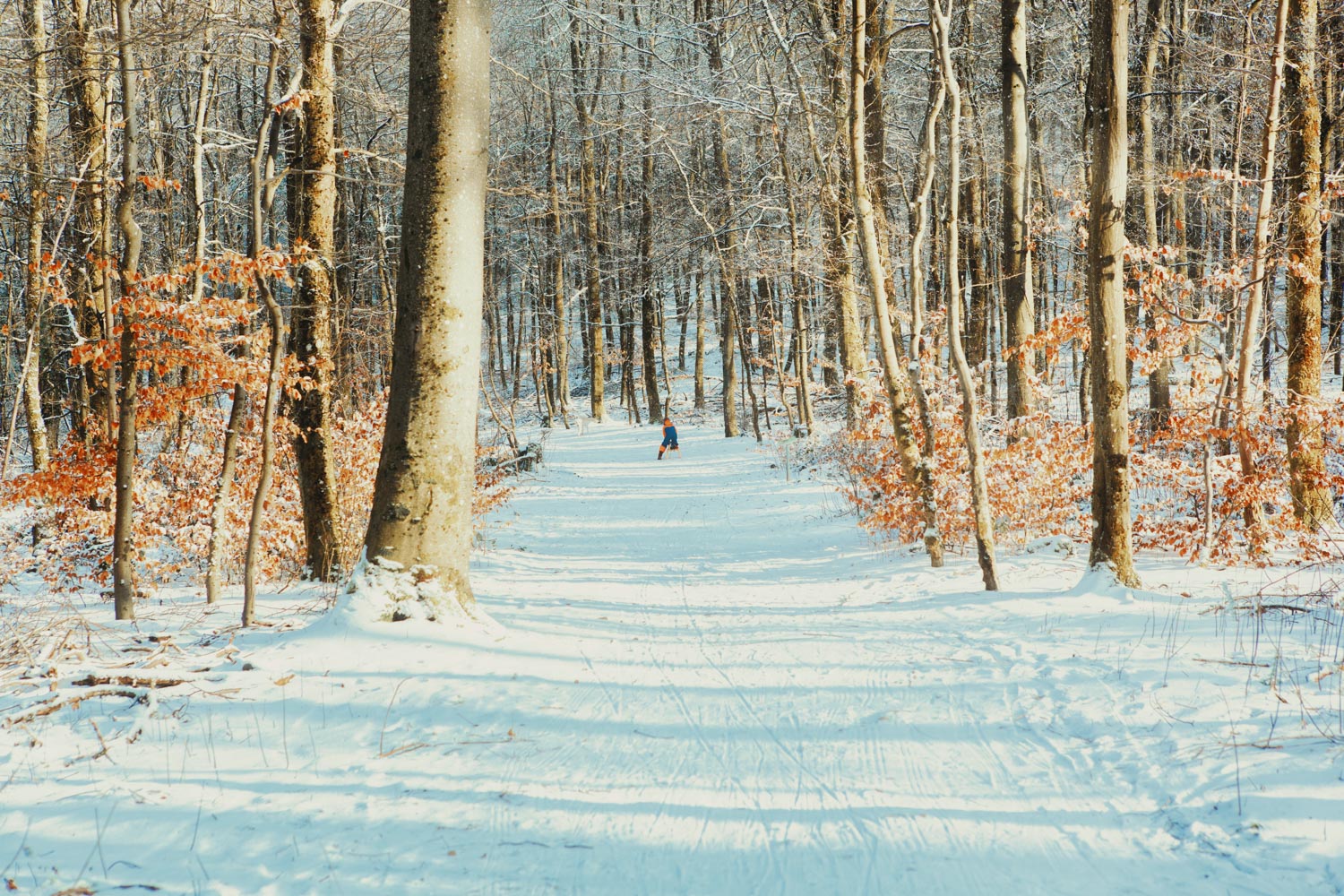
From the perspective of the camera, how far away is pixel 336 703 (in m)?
4.12

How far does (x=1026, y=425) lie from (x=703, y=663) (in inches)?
248

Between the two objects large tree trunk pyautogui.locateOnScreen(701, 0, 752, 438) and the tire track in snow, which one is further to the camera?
large tree trunk pyautogui.locateOnScreen(701, 0, 752, 438)

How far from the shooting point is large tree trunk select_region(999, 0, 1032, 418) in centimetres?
959

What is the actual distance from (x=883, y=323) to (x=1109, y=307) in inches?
97.5

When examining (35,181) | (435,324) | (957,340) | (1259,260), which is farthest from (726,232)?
(435,324)

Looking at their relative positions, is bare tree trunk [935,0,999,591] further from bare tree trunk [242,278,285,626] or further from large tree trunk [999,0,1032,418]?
bare tree trunk [242,278,285,626]

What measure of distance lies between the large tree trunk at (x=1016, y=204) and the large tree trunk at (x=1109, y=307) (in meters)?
2.37

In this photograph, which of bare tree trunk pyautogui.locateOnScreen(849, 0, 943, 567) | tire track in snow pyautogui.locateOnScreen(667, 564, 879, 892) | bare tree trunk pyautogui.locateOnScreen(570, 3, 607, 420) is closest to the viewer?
tire track in snow pyautogui.locateOnScreen(667, 564, 879, 892)

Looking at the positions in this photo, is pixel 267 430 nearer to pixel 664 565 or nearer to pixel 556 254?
pixel 664 565

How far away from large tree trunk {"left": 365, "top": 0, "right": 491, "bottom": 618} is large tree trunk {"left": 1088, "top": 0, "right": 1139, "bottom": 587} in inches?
210

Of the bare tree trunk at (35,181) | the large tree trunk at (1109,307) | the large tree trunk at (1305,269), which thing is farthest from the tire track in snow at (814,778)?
the bare tree trunk at (35,181)

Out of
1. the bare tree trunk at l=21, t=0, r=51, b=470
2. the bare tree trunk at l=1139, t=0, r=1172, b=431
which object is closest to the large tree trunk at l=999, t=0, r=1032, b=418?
the bare tree trunk at l=1139, t=0, r=1172, b=431

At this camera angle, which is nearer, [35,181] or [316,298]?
[316,298]

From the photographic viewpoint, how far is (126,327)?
757cm
